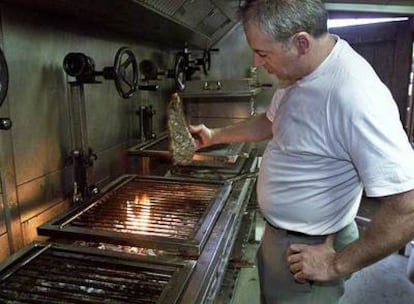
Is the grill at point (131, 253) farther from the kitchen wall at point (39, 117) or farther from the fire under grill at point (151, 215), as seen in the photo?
the kitchen wall at point (39, 117)

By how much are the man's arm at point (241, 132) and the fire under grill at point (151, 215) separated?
0.82 feet

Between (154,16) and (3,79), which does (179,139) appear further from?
(3,79)

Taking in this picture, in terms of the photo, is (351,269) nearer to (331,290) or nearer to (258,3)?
(331,290)

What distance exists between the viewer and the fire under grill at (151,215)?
1340 mm

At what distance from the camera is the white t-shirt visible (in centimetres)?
99

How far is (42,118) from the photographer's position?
1.71m

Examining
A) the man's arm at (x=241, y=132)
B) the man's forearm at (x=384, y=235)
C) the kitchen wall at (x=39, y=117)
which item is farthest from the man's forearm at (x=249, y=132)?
the man's forearm at (x=384, y=235)

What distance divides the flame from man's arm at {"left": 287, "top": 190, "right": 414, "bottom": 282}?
613 millimetres

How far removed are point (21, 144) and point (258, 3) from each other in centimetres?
114

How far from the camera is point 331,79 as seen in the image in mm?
1128

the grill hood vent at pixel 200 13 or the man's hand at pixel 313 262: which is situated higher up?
the grill hood vent at pixel 200 13

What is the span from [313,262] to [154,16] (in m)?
1.53

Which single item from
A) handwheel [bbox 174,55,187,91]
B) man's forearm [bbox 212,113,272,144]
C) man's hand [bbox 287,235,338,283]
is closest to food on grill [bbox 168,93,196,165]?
man's forearm [bbox 212,113,272,144]

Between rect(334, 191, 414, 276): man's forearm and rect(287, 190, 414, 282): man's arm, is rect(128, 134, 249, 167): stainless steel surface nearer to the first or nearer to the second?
rect(287, 190, 414, 282): man's arm
